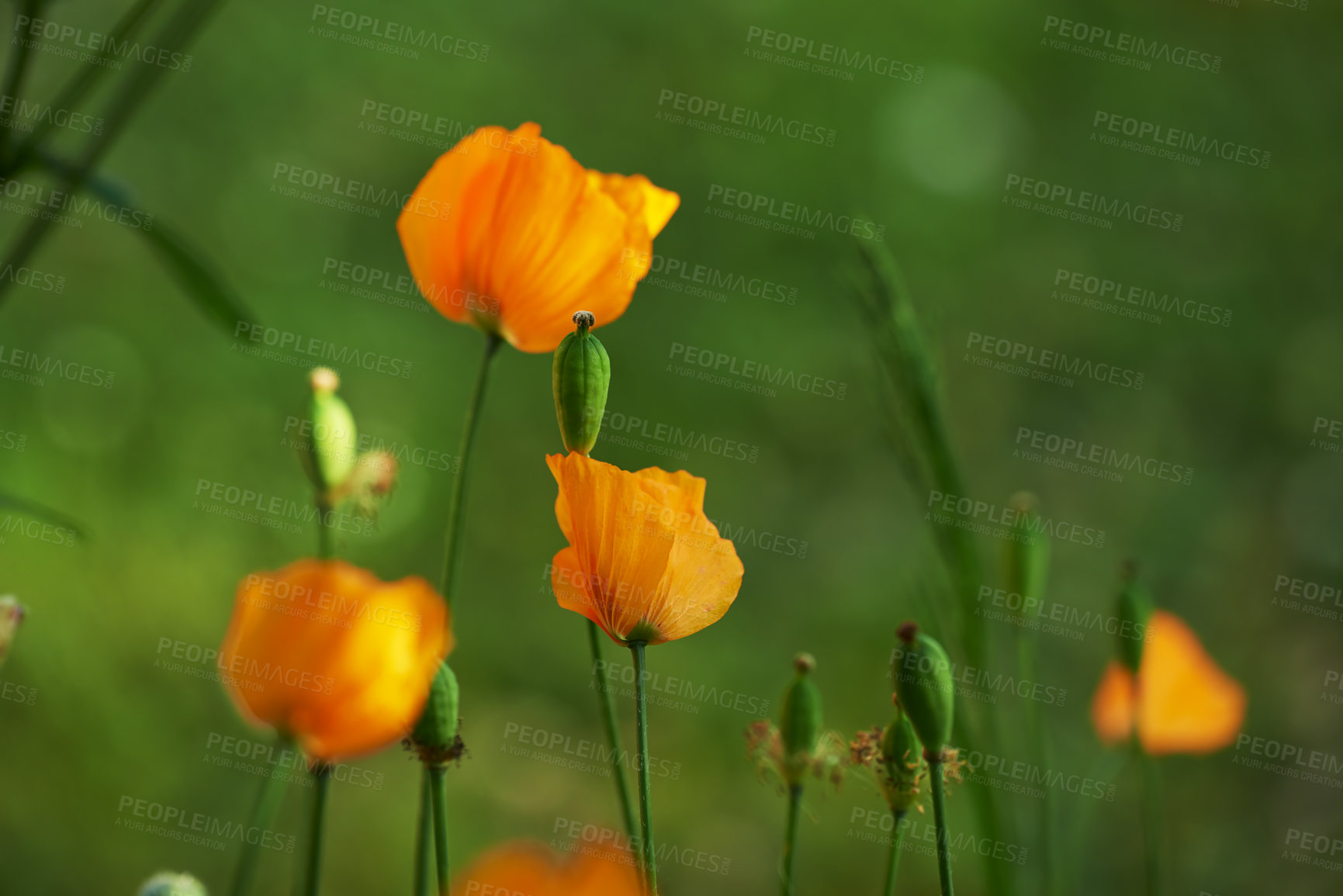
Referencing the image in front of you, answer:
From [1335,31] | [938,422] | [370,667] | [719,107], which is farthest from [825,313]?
[370,667]

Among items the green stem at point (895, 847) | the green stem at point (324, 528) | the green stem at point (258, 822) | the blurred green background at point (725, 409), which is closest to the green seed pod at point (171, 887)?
the green stem at point (258, 822)

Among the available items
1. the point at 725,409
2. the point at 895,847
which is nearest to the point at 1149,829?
the point at 895,847

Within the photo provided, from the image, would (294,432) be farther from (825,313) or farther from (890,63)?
(890,63)

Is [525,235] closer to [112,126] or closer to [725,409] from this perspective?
[112,126]

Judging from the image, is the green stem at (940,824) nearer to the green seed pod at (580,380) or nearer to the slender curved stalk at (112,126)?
the green seed pod at (580,380)

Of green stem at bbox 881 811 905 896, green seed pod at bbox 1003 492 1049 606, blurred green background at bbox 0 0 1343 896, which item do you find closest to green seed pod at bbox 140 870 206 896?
green stem at bbox 881 811 905 896

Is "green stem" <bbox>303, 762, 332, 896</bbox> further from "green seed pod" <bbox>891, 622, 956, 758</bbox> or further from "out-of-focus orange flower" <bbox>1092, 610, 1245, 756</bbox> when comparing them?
"out-of-focus orange flower" <bbox>1092, 610, 1245, 756</bbox>

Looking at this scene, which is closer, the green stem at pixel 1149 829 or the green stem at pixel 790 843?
the green stem at pixel 790 843
